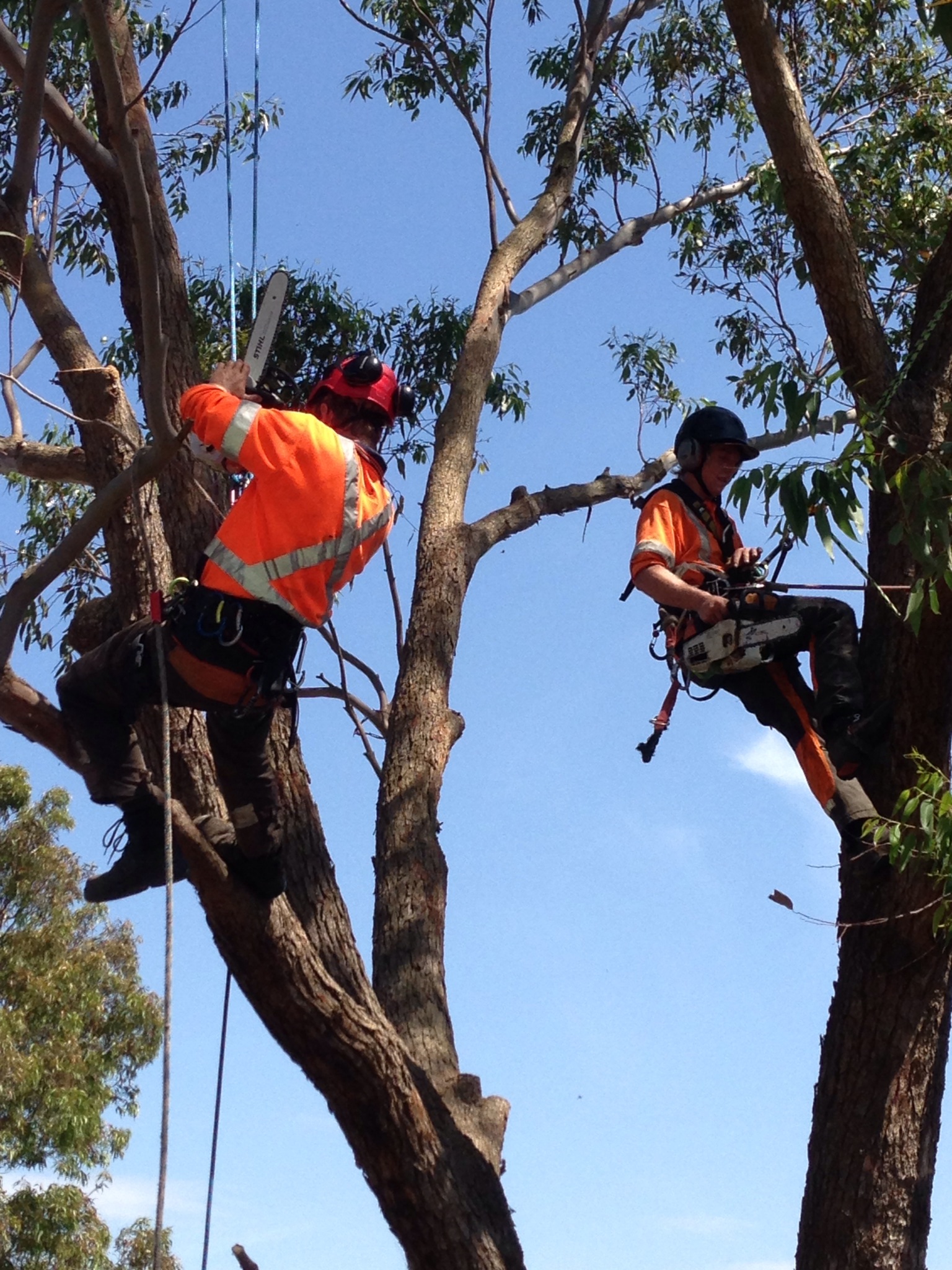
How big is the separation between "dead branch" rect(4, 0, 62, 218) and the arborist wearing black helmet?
206 cm

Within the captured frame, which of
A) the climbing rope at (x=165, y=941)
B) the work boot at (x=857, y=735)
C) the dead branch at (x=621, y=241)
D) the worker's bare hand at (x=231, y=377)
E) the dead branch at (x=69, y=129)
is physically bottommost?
the climbing rope at (x=165, y=941)

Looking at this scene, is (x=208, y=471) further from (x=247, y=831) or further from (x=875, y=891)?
(x=875, y=891)

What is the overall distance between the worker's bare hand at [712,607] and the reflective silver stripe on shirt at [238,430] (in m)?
1.64

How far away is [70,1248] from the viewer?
1177 cm

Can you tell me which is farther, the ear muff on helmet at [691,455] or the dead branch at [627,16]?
the dead branch at [627,16]

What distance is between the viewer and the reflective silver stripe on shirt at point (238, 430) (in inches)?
145

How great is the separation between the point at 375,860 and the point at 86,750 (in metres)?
1.30

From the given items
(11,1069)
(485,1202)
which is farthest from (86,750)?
(11,1069)

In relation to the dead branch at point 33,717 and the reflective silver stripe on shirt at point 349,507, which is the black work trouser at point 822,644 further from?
the dead branch at point 33,717

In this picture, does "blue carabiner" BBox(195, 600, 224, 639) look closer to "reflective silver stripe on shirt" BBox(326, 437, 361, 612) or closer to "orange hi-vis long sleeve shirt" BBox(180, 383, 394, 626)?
"orange hi-vis long sleeve shirt" BBox(180, 383, 394, 626)

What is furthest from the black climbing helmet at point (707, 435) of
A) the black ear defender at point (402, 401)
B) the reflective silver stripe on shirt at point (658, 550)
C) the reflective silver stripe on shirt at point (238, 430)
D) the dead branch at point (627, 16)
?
the dead branch at point (627, 16)

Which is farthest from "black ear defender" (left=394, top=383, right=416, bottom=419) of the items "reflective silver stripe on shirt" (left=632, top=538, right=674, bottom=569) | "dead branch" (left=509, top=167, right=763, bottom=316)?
"dead branch" (left=509, top=167, right=763, bottom=316)

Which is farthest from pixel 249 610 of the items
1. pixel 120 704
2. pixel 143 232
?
pixel 143 232

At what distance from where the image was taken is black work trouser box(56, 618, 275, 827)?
12.8 ft
